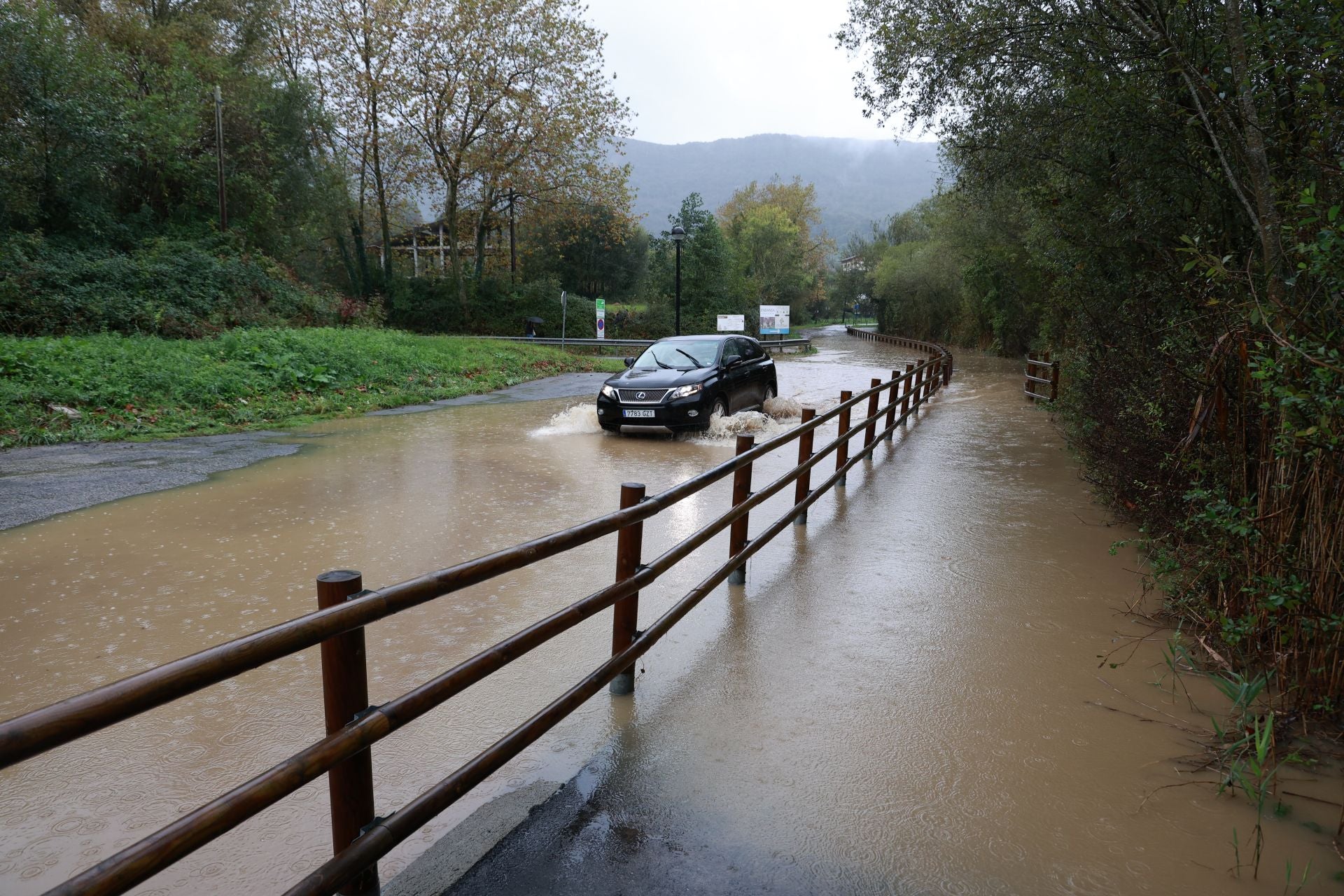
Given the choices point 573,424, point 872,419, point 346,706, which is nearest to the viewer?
point 346,706

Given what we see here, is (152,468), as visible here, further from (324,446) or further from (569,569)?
(569,569)

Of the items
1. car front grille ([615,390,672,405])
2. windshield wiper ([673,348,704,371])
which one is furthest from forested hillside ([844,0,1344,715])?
car front grille ([615,390,672,405])

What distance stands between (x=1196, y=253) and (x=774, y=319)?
38.3 m

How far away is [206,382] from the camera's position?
13867mm

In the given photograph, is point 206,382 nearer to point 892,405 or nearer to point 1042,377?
point 892,405

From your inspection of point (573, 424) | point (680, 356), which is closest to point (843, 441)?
point (680, 356)

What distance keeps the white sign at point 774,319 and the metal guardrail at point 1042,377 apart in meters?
20.9

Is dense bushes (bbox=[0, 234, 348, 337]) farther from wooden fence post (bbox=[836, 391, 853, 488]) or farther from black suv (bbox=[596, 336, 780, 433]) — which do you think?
wooden fence post (bbox=[836, 391, 853, 488])

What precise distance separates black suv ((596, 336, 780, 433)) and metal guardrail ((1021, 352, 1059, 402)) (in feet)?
20.6

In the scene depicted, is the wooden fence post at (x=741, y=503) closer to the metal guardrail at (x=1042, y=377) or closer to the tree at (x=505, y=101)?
the metal guardrail at (x=1042, y=377)

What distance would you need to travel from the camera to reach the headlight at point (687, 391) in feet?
39.7

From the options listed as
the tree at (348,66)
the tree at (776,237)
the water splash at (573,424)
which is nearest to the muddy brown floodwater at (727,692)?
the water splash at (573,424)

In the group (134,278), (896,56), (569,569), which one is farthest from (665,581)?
(134,278)

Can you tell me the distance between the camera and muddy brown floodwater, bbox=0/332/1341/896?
279 centimetres
